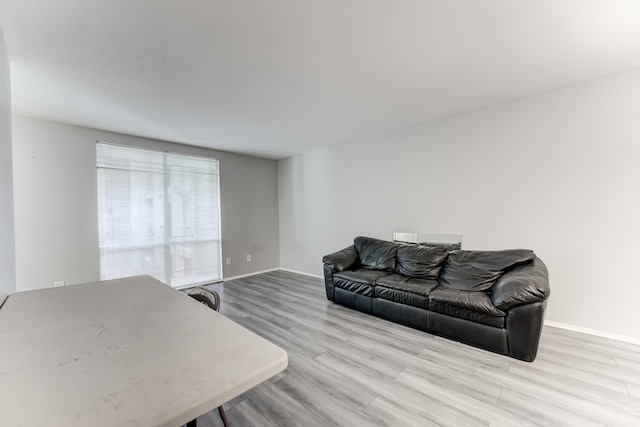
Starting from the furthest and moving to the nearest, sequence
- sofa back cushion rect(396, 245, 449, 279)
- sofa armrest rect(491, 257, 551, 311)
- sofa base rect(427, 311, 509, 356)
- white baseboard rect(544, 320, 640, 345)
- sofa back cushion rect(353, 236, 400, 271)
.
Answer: sofa back cushion rect(353, 236, 400, 271) < sofa back cushion rect(396, 245, 449, 279) < white baseboard rect(544, 320, 640, 345) < sofa base rect(427, 311, 509, 356) < sofa armrest rect(491, 257, 551, 311)

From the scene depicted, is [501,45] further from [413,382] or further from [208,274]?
[208,274]

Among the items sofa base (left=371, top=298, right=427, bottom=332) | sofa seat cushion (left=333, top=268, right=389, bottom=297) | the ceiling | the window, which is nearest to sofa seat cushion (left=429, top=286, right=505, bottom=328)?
sofa base (left=371, top=298, right=427, bottom=332)

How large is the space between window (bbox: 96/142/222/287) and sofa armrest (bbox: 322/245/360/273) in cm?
244

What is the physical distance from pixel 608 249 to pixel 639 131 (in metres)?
1.13

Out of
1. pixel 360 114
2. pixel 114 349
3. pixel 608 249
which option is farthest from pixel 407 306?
pixel 114 349

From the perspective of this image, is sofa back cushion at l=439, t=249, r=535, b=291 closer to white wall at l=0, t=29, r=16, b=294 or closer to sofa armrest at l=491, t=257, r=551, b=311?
sofa armrest at l=491, t=257, r=551, b=311

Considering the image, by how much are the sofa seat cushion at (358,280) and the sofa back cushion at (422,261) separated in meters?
0.28

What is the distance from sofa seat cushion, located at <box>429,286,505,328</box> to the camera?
2.36 m

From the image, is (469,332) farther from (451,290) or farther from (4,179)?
(4,179)

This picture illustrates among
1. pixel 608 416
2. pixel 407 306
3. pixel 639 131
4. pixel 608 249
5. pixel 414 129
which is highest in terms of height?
pixel 414 129

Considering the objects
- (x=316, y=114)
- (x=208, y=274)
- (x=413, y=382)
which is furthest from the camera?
(x=208, y=274)

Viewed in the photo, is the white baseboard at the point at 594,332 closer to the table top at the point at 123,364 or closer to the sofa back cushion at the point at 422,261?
the sofa back cushion at the point at 422,261

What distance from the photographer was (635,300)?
2480 mm

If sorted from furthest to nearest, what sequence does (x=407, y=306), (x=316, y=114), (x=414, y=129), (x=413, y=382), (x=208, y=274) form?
(x=208, y=274) < (x=414, y=129) < (x=316, y=114) < (x=407, y=306) < (x=413, y=382)
